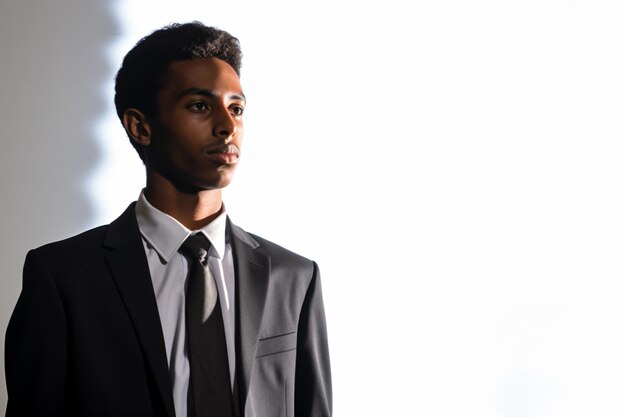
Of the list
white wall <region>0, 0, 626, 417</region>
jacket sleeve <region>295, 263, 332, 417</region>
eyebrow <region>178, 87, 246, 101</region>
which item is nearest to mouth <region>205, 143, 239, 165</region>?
eyebrow <region>178, 87, 246, 101</region>

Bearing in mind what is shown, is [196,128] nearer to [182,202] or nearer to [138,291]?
[182,202]

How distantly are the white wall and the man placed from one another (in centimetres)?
43

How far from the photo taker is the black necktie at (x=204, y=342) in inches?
48.1

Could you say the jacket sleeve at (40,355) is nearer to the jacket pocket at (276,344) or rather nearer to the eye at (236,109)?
the jacket pocket at (276,344)

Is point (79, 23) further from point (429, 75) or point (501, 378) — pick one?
point (501, 378)

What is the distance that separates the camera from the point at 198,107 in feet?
4.42

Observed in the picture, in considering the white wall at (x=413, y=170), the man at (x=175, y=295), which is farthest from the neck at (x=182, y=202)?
the white wall at (x=413, y=170)

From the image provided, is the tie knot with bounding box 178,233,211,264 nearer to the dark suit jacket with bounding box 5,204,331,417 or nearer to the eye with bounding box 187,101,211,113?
the dark suit jacket with bounding box 5,204,331,417

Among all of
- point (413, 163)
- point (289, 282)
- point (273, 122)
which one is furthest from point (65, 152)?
point (413, 163)

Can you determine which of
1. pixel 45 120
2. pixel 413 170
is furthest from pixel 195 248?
pixel 413 170

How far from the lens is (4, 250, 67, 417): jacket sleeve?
3.92ft

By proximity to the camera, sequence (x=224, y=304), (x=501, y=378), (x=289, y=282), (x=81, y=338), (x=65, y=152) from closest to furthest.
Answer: (x=81, y=338)
(x=224, y=304)
(x=289, y=282)
(x=65, y=152)
(x=501, y=378)

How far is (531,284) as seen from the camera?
6.45 ft

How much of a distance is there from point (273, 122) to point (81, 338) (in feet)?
2.84
